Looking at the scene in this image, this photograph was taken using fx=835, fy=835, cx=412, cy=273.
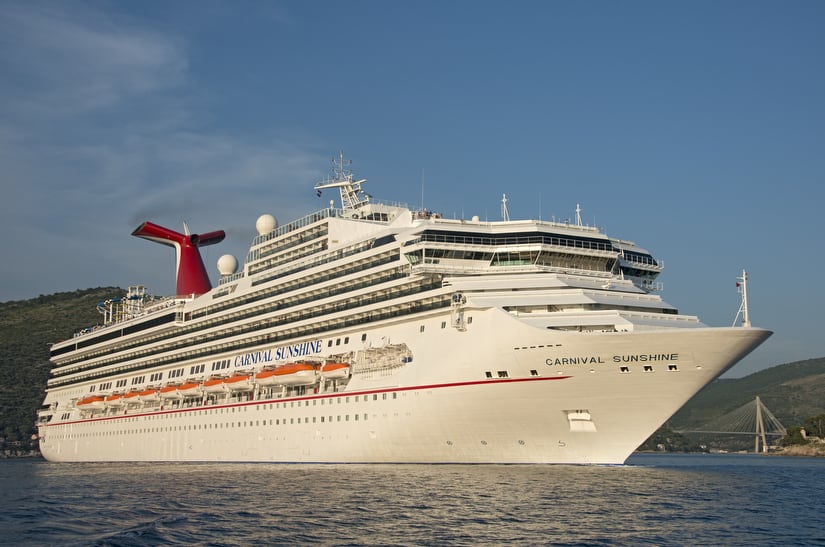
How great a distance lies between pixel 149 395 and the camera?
201ft

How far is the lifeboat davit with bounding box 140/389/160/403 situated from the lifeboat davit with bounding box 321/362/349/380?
22.1 metres

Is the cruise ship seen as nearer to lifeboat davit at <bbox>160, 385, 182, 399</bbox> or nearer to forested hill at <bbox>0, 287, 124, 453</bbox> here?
lifeboat davit at <bbox>160, 385, 182, 399</bbox>

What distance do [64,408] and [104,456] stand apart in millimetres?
12282

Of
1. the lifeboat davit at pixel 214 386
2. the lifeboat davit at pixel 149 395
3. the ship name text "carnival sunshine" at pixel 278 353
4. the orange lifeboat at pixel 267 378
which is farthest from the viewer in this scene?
the lifeboat davit at pixel 149 395

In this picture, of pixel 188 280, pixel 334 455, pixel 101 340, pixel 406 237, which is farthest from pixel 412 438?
pixel 101 340

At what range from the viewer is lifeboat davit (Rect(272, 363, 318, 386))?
145 feet

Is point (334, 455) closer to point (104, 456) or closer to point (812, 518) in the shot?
point (812, 518)

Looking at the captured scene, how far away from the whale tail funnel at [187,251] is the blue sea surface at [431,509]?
34.2 metres

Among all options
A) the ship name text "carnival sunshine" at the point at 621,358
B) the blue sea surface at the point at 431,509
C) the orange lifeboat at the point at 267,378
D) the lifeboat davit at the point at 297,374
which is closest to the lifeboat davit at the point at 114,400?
the orange lifeboat at the point at 267,378

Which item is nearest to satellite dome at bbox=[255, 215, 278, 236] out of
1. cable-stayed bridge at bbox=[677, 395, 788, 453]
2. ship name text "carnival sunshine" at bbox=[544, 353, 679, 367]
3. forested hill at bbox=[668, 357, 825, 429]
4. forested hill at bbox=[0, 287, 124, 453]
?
ship name text "carnival sunshine" at bbox=[544, 353, 679, 367]

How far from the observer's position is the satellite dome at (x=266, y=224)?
2269 inches

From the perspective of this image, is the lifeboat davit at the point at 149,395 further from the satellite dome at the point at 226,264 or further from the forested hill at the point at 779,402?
the forested hill at the point at 779,402

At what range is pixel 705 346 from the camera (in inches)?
1256

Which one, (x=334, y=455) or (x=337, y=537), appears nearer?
(x=337, y=537)
